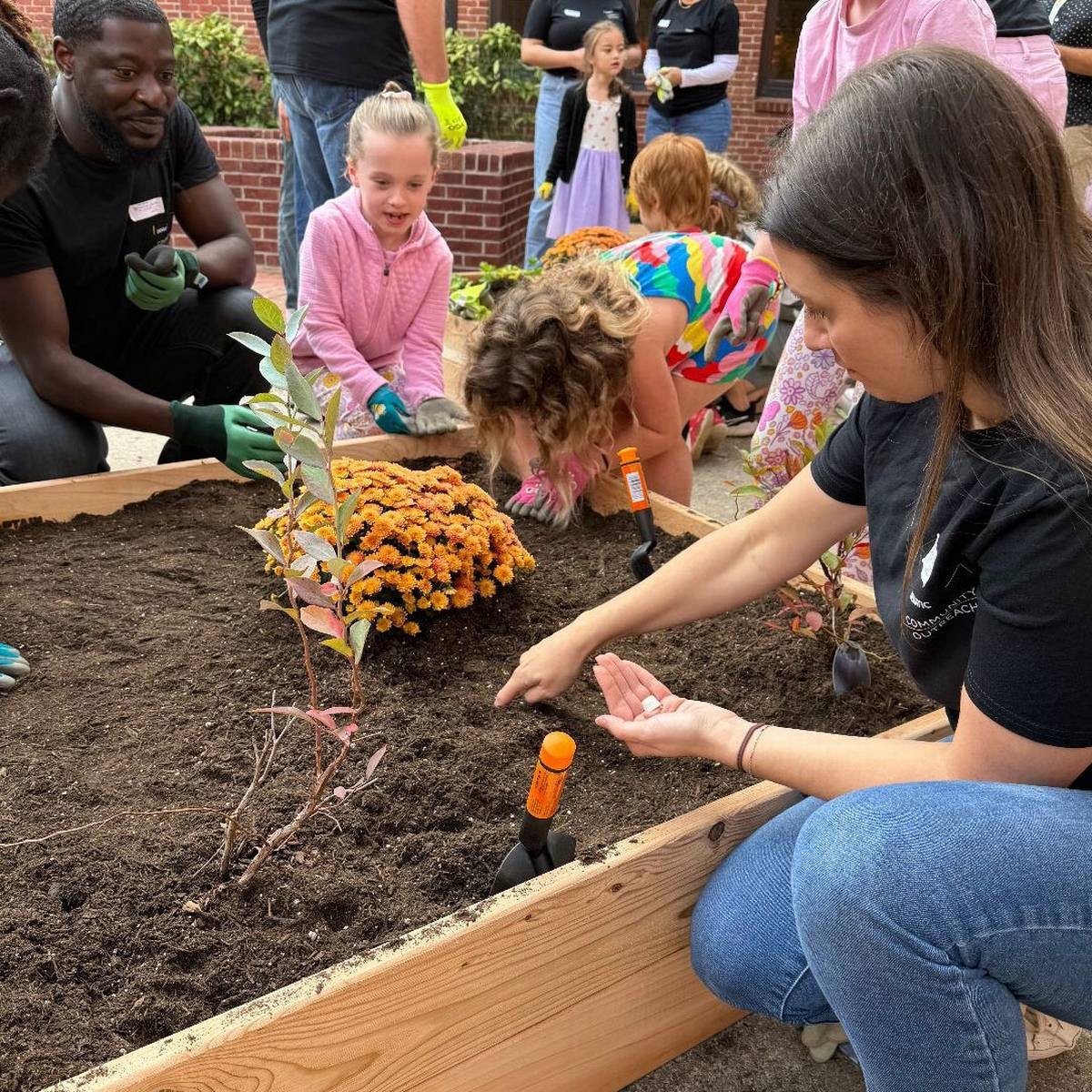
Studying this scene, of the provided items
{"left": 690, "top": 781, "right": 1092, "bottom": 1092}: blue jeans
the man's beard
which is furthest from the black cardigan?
{"left": 690, "top": 781, "right": 1092, "bottom": 1092}: blue jeans

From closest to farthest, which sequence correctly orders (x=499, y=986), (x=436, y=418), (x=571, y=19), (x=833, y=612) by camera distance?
1. (x=499, y=986)
2. (x=833, y=612)
3. (x=436, y=418)
4. (x=571, y=19)

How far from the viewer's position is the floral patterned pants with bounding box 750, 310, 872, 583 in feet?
9.29

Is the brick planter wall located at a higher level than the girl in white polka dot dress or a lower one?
lower

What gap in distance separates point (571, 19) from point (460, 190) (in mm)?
1561

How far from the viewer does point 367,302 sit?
3207 mm

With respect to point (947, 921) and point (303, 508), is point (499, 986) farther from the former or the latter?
point (303, 508)

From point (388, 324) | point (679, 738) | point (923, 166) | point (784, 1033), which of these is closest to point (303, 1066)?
point (679, 738)

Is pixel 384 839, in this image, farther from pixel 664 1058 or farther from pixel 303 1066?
pixel 664 1058

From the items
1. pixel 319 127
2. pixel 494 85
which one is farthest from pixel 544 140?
pixel 494 85

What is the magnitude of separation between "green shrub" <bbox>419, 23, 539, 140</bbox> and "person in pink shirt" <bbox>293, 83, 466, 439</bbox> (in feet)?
20.8

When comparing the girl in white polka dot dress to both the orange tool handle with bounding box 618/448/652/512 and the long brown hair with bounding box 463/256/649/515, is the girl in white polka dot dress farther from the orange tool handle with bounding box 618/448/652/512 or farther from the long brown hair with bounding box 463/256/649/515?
the orange tool handle with bounding box 618/448/652/512

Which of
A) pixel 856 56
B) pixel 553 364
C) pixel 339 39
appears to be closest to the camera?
pixel 553 364

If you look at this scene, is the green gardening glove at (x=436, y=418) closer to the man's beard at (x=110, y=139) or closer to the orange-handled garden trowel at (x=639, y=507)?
the orange-handled garden trowel at (x=639, y=507)

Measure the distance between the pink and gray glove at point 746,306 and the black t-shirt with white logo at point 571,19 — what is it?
359 centimetres
